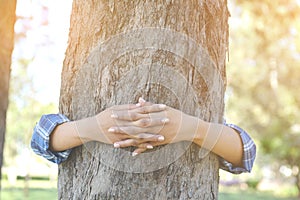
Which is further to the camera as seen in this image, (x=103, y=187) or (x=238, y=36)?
(x=238, y=36)

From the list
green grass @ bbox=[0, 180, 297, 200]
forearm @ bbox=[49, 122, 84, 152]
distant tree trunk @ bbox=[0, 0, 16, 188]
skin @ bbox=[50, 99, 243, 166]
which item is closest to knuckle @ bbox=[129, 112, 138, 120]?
skin @ bbox=[50, 99, 243, 166]

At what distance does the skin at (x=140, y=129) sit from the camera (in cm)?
175

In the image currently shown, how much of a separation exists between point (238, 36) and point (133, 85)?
16.0 metres

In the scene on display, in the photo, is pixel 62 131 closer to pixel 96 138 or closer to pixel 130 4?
pixel 96 138

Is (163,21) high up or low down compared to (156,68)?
up

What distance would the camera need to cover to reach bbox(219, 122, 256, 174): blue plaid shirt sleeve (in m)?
2.01

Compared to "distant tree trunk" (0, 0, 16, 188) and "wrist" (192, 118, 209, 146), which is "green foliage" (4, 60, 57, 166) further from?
"wrist" (192, 118, 209, 146)

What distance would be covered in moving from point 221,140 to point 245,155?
0.16 metres

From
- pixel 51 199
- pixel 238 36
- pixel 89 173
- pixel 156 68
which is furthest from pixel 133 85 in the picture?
pixel 238 36

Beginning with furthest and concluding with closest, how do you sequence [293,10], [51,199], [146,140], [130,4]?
1. [51,199]
2. [293,10]
3. [130,4]
4. [146,140]

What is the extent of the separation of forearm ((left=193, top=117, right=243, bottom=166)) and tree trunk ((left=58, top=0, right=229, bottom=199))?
4 cm

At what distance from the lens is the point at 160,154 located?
1813 mm

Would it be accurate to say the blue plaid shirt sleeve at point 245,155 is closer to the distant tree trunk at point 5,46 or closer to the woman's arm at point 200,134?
the woman's arm at point 200,134

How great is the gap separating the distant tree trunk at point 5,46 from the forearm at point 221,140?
119 centimetres
